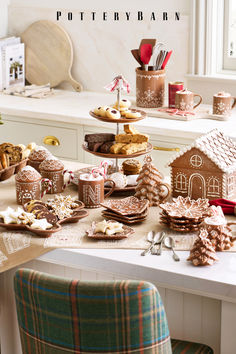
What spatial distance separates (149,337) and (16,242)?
671mm

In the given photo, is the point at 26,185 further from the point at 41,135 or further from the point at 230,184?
the point at 41,135

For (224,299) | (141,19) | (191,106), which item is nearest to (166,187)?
(224,299)

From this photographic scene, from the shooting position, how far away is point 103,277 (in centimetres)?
208

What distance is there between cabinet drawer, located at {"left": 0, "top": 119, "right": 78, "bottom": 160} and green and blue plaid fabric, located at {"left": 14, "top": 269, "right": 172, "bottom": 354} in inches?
87.6

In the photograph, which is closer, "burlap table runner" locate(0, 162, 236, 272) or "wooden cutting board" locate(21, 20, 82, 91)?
"burlap table runner" locate(0, 162, 236, 272)

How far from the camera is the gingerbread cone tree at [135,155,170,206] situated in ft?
7.71

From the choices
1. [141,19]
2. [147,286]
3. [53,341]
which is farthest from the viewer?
[141,19]

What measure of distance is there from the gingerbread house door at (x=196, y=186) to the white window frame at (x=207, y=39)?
1.70m

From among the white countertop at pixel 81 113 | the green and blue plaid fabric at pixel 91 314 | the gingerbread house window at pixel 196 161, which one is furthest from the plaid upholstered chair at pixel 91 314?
the white countertop at pixel 81 113

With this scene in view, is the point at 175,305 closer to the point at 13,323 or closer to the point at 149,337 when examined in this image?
the point at 149,337

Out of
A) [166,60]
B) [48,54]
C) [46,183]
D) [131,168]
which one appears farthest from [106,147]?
[48,54]

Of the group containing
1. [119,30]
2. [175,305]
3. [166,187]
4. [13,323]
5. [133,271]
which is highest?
[119,30]

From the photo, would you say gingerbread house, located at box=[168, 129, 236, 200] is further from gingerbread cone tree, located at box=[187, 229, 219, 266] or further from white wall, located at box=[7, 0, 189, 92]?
white wall, located at box=[7, 0, 189, 92]

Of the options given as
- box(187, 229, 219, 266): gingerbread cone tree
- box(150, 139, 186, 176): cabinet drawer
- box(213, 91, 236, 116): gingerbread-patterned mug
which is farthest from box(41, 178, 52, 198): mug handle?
box(213, 91, 236, 116): gingerbread-patterned mug
